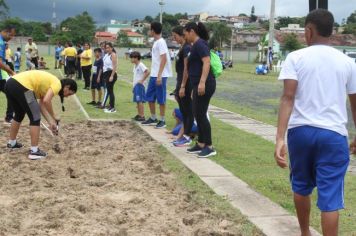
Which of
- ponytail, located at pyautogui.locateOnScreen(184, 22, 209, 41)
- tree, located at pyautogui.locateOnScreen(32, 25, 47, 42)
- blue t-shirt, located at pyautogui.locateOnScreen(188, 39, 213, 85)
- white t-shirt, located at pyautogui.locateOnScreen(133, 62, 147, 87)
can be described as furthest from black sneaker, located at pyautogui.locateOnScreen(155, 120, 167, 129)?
tree, located at pyautogui.locateOnScreen(32, 25, 47, 42)

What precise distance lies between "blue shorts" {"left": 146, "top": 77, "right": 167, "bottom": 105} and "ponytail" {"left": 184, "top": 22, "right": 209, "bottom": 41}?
213cm

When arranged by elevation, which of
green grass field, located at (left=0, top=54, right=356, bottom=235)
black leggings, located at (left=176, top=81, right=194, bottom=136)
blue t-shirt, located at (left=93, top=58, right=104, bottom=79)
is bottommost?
green grass field, located at (left=0, top=54, right=356, bottom=235)

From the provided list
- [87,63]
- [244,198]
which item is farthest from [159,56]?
[87,63]

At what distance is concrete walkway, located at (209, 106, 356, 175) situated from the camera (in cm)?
950

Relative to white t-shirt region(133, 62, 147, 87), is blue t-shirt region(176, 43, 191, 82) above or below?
above

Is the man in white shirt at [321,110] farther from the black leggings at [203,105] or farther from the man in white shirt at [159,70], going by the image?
the man in white shirt at [159,70]

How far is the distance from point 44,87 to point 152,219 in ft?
9.74

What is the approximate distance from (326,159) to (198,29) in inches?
157

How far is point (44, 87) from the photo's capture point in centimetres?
669

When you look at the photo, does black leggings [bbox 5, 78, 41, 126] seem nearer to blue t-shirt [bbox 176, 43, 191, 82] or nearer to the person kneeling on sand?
the person kneeling on sand

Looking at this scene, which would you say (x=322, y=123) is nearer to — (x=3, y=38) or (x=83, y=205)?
(x=83, y=205)

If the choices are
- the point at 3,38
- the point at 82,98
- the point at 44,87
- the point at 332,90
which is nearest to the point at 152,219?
the point at 332,90

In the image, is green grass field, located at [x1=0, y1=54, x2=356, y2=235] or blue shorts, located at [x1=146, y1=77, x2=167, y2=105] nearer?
green grass field, located at [x1=0, y1=54, x2=356, y2=235]

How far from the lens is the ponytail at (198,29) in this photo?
6.99m
